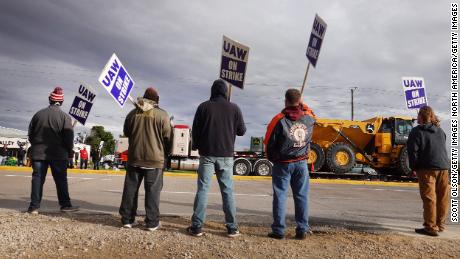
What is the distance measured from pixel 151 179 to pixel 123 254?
4.08ft

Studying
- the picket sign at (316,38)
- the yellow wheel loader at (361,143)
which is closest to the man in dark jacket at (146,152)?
the picket sign at (316,38)

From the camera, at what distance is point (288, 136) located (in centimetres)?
441

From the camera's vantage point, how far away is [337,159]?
55.9 feet

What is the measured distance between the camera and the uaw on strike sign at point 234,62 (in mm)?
6105

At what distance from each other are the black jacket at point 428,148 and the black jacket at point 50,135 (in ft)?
16.1

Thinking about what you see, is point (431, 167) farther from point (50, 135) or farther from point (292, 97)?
point (50, 135)

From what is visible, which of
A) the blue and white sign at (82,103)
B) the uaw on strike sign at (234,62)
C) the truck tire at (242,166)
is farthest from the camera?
the truck tire at (242,166)

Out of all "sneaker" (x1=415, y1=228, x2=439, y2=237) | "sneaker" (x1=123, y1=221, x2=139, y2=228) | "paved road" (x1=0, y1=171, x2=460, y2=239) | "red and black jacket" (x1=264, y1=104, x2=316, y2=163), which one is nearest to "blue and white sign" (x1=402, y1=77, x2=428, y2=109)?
"paved road" (x1=0, y1=171, x2=460, y2=239)

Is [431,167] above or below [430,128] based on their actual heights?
below

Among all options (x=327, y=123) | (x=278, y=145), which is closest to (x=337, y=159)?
(x=327, y=123)

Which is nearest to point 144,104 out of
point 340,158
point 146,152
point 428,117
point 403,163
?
point 146,152

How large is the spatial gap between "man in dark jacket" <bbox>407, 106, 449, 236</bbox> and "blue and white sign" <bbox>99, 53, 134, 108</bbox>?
161 inches

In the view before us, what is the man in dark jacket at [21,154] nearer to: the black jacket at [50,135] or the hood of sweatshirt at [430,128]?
Answer: the black jacket at [50,135]

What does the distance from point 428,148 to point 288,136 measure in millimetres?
2022
